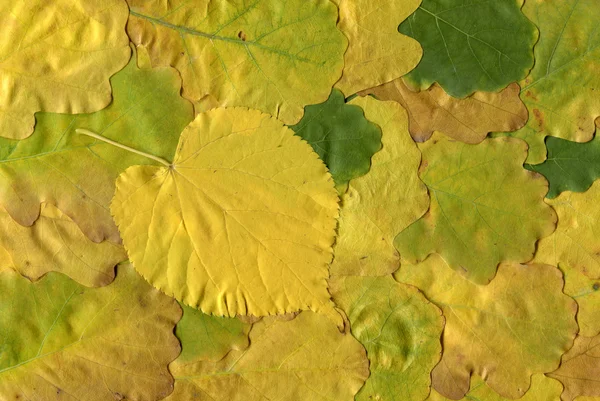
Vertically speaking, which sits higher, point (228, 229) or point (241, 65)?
point (241, 65)

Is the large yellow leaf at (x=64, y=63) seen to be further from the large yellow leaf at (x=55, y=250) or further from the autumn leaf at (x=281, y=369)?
the autumn leaf at (x=281, y=369)

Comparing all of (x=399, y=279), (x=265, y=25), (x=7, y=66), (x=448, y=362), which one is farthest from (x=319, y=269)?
(x=7, y=66)

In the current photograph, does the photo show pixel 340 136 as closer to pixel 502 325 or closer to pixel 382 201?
pixel 382 201

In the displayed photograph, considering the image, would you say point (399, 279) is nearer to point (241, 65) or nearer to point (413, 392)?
point (413, 392)

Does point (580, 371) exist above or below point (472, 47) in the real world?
below

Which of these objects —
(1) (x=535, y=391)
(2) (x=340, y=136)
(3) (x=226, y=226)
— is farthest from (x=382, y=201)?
(1) (x=535, y=391)

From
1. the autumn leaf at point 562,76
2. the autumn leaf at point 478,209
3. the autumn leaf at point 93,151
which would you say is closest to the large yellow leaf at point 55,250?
the autumn leaf at point 93,151

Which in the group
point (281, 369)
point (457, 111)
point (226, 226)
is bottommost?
point (281, 369)
